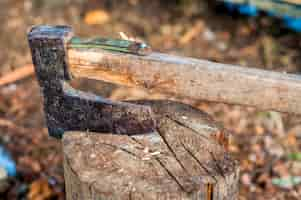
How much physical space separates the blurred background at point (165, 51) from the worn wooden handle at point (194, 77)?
44.3 inches

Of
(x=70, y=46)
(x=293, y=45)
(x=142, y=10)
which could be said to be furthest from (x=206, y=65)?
(x=142, y=10)

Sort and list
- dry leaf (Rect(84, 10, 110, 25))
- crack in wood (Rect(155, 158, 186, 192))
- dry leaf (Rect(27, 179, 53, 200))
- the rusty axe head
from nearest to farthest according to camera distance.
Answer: crack in wood (Rect(155, 158, 186, 192)), the rusty axe head, dry leaf (Rect(27, 179, 53, 200)), dry leaf (Rect(84, 10, 110, 25))

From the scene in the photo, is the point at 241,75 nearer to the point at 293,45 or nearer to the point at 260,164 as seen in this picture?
the point at 260,164

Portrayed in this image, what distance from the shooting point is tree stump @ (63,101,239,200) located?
182 centimetres

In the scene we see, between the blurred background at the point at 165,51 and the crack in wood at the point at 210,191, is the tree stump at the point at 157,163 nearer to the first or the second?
the crack in wood at the point at 210,191

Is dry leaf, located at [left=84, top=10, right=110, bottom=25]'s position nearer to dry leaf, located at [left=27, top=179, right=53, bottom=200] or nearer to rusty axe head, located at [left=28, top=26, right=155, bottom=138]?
dry leaf, located at [left=27, top=179, right=53, bottom=200]

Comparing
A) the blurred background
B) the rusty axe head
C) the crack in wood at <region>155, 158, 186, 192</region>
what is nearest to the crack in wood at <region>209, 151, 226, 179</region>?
the crack in wood at <region>155, 158, 186, 192</region>

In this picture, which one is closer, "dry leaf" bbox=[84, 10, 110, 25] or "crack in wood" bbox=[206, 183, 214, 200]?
"crack in wood" bbox=[206, 183, 214, 200]

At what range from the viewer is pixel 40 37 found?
1.95 meters

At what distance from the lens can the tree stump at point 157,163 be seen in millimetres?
1816

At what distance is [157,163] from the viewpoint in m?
1.90

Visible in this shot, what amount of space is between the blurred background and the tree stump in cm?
116

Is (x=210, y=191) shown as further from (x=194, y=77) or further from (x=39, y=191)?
(x=39, y=191)

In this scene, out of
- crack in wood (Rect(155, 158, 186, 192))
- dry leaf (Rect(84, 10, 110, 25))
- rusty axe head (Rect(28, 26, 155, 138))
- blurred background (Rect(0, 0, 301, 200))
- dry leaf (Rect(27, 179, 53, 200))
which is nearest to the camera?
crack in wood (Rect(155, 158, 186, 192))
